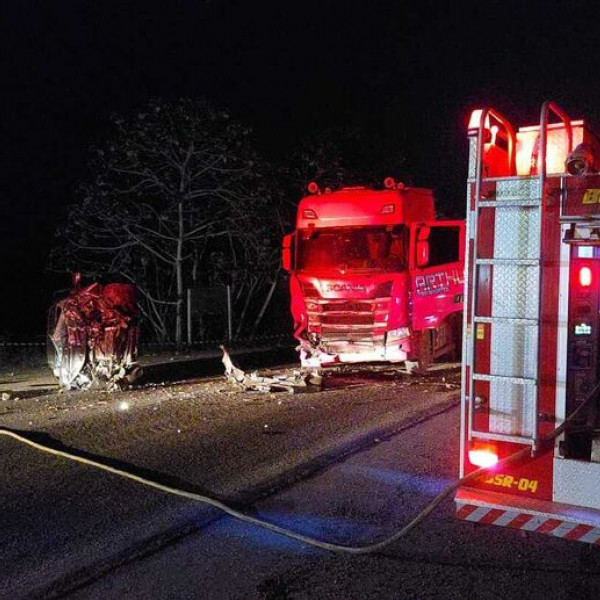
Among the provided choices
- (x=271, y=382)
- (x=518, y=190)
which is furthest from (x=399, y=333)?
(x=518, y=190)

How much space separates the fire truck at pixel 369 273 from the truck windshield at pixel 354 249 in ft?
0.06

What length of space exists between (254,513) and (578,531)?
8.71 feet

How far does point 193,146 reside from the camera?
20.4 meters

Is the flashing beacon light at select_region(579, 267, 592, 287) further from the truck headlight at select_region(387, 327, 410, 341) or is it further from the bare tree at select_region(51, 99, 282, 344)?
the bare tree at select_region(51, 99, 282, 344)

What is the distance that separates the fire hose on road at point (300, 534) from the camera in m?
4.63

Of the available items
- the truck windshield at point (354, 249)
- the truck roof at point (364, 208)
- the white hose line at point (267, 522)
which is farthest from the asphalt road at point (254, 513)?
the truck roof at point (364, 208)

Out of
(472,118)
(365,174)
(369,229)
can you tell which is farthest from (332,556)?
(365,174)

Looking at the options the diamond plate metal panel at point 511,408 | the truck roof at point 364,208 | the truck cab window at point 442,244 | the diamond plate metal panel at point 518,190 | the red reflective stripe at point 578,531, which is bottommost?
the red reflective stripe at point 578,531

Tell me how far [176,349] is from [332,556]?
15.7 m

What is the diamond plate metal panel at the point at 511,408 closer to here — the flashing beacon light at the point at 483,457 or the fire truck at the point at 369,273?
the flashing beacon light at the point at 483,457

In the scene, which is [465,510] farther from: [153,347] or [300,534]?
[153,347]

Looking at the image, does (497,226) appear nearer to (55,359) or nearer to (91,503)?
(91,503)

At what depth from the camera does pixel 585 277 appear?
4.65 metres

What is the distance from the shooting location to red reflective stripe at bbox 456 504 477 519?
481 centimetres
